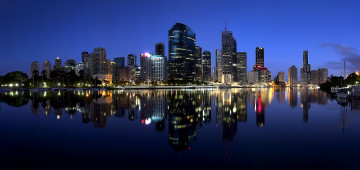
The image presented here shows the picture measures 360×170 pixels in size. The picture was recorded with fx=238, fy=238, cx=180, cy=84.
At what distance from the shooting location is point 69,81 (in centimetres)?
15925

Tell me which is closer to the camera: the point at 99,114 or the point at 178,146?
the point at 178,146

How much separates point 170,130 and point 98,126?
20.4 ft

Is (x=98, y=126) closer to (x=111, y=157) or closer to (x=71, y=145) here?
(x=71, y=145)

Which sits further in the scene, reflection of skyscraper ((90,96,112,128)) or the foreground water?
reflection of skyscraper ((90,96,112,128))

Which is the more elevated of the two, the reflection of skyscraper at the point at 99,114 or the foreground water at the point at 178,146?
the reflection of skyscraper at the point at 99,114

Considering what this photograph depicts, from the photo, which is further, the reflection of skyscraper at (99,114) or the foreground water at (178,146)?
the reflection of skyscraper at (99,114)

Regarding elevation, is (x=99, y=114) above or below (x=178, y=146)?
above

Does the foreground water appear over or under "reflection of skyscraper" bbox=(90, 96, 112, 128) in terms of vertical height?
under

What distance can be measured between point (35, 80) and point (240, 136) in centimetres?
16683

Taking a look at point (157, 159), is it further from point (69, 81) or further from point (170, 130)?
point (69, 81)

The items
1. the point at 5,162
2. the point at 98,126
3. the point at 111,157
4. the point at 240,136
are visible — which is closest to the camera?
the point at 5,162

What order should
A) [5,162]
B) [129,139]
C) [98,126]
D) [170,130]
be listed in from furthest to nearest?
1. [98,126]
2. [170,130]
3. [129,139]
4. [5,162]

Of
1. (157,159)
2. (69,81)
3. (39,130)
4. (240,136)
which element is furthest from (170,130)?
(69,81)

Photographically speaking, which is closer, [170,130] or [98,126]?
[170,130]
